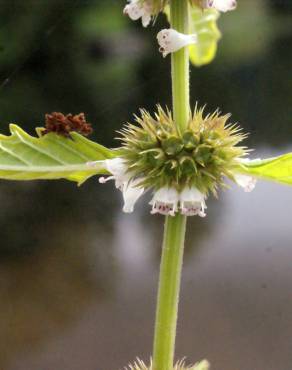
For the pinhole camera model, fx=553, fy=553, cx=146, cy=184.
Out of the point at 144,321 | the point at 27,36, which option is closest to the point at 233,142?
the point at 144,321

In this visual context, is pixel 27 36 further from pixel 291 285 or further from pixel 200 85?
pixel 291 285

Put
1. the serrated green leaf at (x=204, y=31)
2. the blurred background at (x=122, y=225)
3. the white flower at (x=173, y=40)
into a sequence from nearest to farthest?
the white flower at (x=173, y=40), the serrated green leaf at (x=204, y=31), the blurred background at (x=122, y=225)

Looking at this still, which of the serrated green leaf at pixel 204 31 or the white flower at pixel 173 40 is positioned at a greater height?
the serrated green leaf at pixel 204 31

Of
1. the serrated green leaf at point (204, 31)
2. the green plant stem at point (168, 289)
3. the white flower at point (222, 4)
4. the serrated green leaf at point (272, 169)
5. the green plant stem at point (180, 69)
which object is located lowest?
the green plant stem at point (168, 289)

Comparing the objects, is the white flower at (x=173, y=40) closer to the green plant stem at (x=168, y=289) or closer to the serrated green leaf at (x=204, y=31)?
the green plant stem at (x=168, y=289)

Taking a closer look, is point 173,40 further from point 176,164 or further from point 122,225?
point 122,225

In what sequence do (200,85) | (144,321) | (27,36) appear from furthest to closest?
1. (200,85)
2. (27,36)
3. (144,321)

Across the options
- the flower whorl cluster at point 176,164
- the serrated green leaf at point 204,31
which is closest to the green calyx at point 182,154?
the flower whorl cluster at point 176,164

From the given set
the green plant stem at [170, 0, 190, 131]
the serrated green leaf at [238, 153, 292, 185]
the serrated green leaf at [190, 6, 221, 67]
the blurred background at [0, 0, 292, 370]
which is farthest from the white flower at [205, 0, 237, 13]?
the blurred background at [0, 0, 292, 370]
